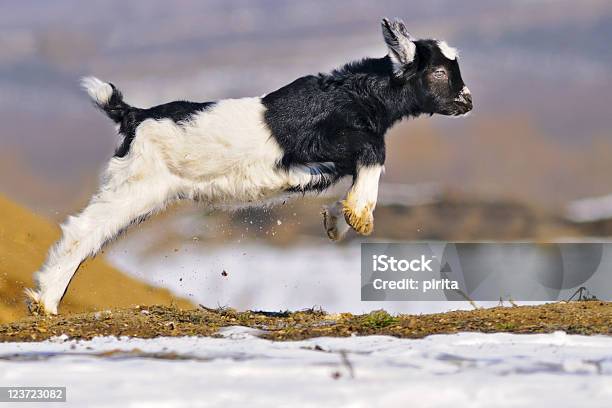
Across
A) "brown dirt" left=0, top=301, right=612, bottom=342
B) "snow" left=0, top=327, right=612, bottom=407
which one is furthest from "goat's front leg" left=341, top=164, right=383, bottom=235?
"snow" left=0, top=327, right=612, bottom=407

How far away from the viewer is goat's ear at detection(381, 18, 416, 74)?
9281 millimetres

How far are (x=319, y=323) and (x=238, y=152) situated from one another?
2027mm

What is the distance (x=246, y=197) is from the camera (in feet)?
30.9

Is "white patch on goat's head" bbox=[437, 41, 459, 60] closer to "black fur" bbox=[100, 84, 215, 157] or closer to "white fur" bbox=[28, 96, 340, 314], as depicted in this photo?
"white fur" bbox=[28, 96, 340, 314]

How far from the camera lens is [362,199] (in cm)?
897

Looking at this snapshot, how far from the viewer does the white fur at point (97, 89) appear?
9289 mm

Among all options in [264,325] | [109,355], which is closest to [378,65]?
[264,325]

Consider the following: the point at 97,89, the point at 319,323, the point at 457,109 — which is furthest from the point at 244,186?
the point at 457,109

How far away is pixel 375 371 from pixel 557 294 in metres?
6.85

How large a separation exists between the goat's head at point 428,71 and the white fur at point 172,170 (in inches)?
49.4

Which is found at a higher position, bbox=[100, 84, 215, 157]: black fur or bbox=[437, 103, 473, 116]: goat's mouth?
bbox=[437, 103, 473, 116]: goat's mouth
